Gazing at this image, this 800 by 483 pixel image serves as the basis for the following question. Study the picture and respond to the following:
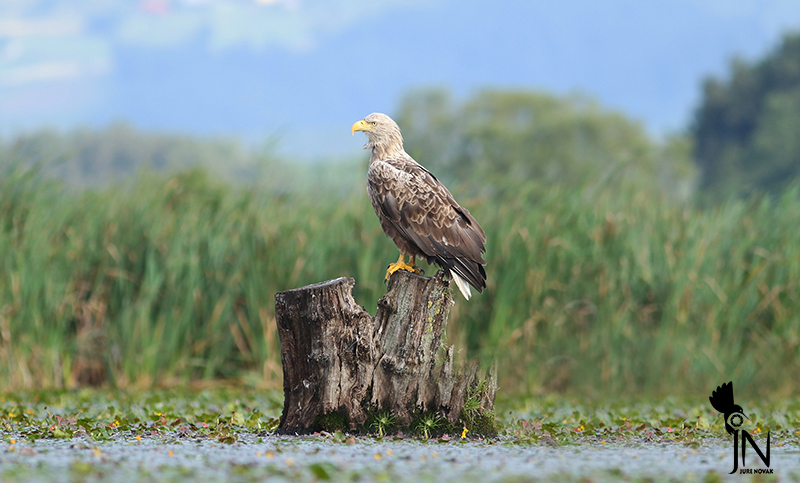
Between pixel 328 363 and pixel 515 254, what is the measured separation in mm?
4466

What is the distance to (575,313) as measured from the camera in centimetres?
1009

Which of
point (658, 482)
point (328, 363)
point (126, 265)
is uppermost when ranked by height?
point (126, 265)

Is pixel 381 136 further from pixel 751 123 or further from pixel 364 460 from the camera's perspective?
pixel 751 123

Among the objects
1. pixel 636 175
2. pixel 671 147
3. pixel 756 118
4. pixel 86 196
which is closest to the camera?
pixel 86 196

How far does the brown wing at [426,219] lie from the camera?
21.1 ft

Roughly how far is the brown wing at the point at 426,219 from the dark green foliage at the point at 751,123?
30194 millimetres

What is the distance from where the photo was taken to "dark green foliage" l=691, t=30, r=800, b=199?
3478 cm

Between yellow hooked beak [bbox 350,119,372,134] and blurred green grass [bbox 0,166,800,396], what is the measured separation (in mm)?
2999

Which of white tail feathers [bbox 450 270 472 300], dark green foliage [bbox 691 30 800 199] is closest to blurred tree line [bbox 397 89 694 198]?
dark green foliage [bbox 691 30 800 199]

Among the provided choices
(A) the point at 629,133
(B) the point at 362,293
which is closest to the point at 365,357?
(B) the point at 362,293

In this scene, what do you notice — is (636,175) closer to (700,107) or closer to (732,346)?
(732,346)

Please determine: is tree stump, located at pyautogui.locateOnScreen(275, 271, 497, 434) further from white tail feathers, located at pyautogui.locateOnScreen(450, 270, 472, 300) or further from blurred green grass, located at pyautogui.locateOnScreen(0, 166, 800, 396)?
blurred green grass, located at pyautogui.locateOnScreen(0, 166, 800, 396)

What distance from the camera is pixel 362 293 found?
9.79 metres

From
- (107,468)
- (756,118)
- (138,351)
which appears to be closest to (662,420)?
(107,468)
